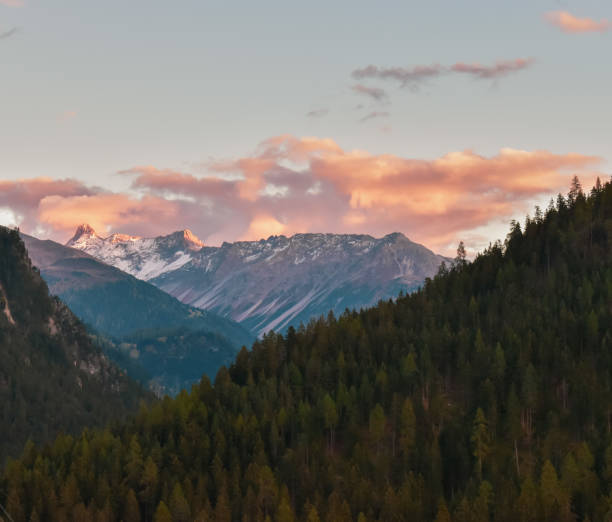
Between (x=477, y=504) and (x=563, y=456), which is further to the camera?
(x=563, y=456)

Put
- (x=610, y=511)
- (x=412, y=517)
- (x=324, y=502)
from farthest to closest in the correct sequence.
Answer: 1. (x=324, y=502)
2. (x=412, y=517)
3. (x=610, y=511)

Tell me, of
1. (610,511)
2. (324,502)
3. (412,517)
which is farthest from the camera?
(324,502)

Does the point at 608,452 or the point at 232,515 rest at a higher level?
the point at 608,452

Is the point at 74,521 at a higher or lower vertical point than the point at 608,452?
lower

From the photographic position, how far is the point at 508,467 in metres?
200

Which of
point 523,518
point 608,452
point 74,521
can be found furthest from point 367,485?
point 74,521

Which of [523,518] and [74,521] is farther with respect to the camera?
[74,521]

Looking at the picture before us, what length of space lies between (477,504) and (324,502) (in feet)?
118

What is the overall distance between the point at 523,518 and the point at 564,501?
9708 millimetres

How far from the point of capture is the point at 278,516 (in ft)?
598

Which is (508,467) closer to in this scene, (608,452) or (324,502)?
(608,452)

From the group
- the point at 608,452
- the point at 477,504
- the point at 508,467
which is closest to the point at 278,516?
the point at 477,504

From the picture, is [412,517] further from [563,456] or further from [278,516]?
[563,456]

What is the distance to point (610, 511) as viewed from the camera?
164375mm
